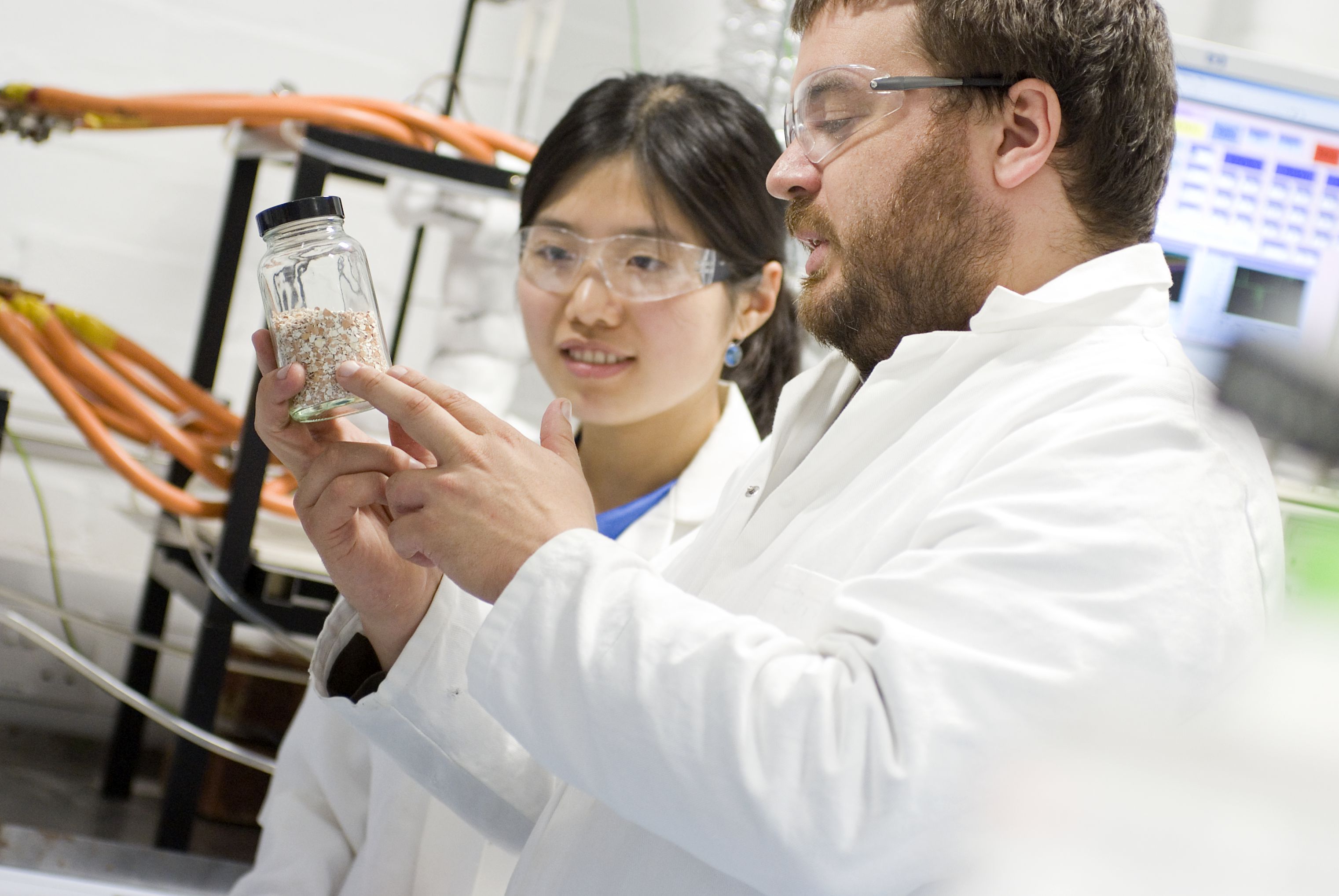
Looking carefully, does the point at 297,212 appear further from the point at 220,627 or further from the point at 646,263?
the point at 220,627

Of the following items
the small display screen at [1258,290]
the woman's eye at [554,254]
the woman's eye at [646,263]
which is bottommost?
the woman's eye at [554,254]

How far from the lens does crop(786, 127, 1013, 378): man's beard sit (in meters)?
0.77

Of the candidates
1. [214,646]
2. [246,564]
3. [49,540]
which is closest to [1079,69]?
[246,564]

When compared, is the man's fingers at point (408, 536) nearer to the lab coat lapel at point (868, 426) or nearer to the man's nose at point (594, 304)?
the lab coat lapel at point (868, 426)

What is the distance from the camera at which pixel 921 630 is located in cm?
53

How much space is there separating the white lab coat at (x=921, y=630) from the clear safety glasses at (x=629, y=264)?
2.01ft

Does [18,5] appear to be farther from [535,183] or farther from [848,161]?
[848,161]

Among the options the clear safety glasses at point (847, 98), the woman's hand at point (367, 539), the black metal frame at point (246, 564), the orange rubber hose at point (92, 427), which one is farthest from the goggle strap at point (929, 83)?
the orange rubber hose at point (92, 427)

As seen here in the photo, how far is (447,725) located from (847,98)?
1.83 ft

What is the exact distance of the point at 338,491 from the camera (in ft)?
2.57

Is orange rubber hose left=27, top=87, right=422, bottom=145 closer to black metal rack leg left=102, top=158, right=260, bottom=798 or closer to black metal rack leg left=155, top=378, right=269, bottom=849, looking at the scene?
black metal rack leg left=102, top=158, right=260, bottom=798

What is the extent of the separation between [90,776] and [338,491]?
1560 mm

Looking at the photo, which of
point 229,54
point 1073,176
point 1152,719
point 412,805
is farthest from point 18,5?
point 1152,719

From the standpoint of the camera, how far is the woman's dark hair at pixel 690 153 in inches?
50.7
